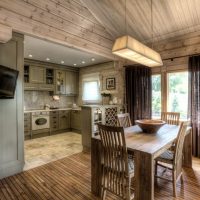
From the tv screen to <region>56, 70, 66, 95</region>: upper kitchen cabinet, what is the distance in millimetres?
3410

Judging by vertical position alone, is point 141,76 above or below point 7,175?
above

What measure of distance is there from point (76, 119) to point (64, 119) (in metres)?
0.47

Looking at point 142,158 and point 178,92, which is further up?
point 178,92

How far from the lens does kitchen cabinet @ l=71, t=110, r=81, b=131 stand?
589 cm

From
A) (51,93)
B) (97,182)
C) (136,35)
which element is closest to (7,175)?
(97,182)

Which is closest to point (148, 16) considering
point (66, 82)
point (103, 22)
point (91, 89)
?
point (103, 22)

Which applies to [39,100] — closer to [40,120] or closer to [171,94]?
[40,120]

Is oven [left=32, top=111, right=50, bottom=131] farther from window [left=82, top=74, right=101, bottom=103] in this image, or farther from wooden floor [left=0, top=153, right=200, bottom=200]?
wooden floor [left=0, top=153, right=200, bottom=200]

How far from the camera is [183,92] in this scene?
3.90 m

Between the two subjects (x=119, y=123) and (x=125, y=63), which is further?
(x=125, y=63)

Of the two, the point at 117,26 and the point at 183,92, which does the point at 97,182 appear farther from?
the point at 117,26

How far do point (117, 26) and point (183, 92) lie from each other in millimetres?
2360

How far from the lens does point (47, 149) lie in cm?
414

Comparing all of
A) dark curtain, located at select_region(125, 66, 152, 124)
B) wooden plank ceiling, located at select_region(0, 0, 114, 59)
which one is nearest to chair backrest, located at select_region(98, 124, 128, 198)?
wooden plank ceiling, located at select_region(0, 0, 114, 59)
